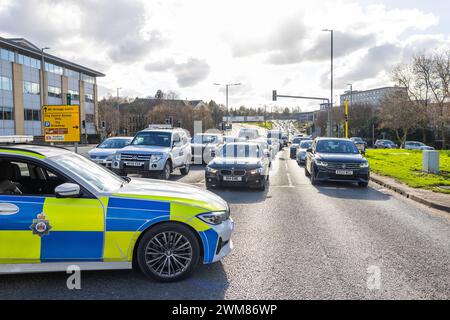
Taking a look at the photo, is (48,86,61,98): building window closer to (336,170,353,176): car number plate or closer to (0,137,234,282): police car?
(336,170,353,176): car number plate

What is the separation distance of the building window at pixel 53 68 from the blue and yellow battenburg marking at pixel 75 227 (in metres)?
59.3

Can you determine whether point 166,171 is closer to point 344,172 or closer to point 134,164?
point 134,164

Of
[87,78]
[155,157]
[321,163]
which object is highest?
[87,78]

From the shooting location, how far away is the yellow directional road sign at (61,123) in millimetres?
20812

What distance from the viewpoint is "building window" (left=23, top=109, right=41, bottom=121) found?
5166cm

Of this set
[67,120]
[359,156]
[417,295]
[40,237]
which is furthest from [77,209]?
[67,120]

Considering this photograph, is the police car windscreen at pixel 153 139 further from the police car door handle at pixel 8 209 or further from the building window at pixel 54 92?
the building window at pixel 54 92

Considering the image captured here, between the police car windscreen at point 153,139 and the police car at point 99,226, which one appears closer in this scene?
the police car at point 99,226

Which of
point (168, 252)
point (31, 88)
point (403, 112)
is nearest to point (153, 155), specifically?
point (168, 252)

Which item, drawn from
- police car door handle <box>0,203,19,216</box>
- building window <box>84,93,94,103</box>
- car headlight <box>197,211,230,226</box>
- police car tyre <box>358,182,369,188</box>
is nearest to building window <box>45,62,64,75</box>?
building window <box>84,93,94,103</box>

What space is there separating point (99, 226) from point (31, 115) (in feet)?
179

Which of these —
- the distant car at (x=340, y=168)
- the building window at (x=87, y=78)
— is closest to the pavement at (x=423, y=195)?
the distant car at (x=340, y=168)

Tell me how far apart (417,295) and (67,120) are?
20003 millimetres

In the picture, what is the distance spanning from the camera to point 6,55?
47438mm
